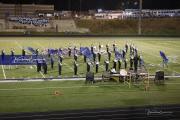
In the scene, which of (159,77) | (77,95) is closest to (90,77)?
(77,95)

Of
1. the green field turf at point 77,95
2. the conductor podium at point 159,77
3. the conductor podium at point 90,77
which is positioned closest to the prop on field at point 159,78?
the conductor podium at point 159,77

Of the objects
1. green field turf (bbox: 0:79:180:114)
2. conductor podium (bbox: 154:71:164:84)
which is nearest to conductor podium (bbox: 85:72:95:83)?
green field turf (bbox: 0:79:180:114)

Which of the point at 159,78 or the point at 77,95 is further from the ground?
the point at 159,78

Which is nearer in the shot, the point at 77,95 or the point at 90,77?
the point at 77,95

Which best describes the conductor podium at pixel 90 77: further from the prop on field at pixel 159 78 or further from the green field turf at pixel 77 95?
the prop on field at pixel 159 78

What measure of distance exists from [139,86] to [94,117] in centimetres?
502

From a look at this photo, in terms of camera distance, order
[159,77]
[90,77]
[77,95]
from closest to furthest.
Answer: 1. [77,95]
2. [90,77]
3. [159,77]

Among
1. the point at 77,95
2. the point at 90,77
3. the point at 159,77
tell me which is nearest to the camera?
the point at 77,95

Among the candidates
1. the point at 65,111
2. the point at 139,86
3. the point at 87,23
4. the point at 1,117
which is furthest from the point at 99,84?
the point at 87,23

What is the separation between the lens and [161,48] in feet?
101

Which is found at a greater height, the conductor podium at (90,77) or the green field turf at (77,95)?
the conductor podium at (90,77)

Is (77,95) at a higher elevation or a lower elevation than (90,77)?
lower

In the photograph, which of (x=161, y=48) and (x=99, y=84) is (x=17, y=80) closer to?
(x=99, y=84)

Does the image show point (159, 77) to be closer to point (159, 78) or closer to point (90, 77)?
point (159, 78)
